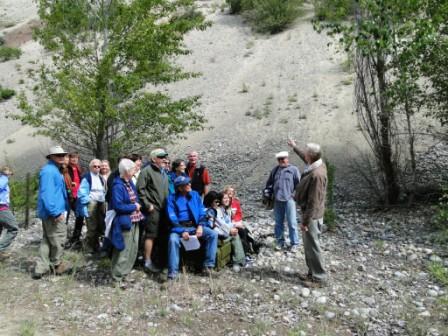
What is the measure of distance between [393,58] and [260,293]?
6393 mm

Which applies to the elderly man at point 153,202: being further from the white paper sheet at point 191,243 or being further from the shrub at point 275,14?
the shrub at point 275,14

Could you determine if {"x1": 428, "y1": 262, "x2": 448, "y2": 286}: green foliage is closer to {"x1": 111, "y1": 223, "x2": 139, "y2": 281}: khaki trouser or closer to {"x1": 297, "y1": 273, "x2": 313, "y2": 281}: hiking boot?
{"x1": 297, "y1": 273, "x2": 313, "y2": 281}: hiking boot

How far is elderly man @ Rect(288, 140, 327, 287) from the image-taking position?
6531 millimetres

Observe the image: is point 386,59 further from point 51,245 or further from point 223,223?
point 51,245

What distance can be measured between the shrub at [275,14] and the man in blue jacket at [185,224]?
23.4 metres

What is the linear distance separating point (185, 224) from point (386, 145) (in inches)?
233

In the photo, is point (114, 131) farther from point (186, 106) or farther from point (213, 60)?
point (213, 60)

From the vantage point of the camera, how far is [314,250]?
6.68 m

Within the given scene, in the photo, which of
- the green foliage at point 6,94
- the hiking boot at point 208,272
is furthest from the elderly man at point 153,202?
the green foliage at point 6,94

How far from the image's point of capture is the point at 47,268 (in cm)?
722

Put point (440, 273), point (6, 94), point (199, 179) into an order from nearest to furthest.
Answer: point (440, 273)
point (199, 179)
point (6, 94)

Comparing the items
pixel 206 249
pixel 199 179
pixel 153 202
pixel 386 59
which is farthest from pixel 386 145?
pixel 153 202

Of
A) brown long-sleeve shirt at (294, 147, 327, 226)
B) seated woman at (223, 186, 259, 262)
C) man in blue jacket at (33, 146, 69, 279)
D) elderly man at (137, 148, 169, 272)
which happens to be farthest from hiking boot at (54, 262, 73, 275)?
brown long-sleeve shirt at (294, 147, 327, 226)

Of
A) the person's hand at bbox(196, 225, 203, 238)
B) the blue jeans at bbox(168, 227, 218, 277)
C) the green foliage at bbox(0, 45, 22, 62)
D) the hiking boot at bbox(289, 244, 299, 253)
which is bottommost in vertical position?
the hiking boot at bbox(289, 244, 299, 253)
